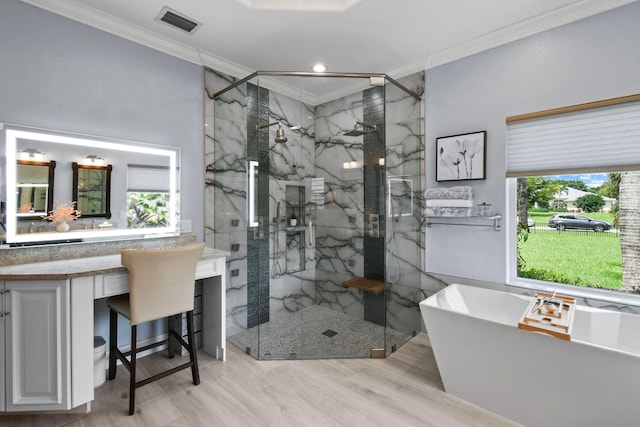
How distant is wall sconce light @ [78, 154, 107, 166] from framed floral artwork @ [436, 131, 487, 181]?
2952 millimetres

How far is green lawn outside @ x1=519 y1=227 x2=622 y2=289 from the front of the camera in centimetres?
230

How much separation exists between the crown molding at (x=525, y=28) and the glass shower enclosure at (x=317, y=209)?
34 cm

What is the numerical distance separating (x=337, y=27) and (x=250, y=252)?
2.11 meters

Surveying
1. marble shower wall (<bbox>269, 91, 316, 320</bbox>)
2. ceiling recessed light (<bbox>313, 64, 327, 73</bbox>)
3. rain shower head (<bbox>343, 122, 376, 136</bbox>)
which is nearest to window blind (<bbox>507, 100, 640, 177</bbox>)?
rain shower head (<bbox>343, 122, 376, 136</bbox>)

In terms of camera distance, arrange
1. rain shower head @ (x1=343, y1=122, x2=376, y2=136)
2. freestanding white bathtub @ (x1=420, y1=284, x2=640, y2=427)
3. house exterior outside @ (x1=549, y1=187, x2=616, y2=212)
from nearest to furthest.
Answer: freestanding white bathtub @ (x1=420, y1=284, x2=640, y2=427) → house exterior outside @ (x1=549, y1=187, x2=616, y2=212) → rain shower head @ (x1=343, y1=122, x2=376, y2=136)

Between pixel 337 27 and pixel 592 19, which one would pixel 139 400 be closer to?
pixel 337 27

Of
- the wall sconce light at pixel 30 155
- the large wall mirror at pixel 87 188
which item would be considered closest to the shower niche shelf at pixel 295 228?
the large wall mirror at pixel 87 188

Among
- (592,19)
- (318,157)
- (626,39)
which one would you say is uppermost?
(592,19)

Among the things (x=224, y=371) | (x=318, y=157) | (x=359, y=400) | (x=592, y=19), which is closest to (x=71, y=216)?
(x=224, y=371)

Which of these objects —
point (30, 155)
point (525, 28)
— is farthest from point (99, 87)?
point (525, 28)

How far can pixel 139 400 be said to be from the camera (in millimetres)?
2043

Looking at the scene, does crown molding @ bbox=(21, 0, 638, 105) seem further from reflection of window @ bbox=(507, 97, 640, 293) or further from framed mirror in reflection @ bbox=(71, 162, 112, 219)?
framed mirror in reflection @ bbox=(71, 162, 112, 219)

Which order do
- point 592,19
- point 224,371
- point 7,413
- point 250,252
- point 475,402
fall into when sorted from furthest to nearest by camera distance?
point 250,252
point 224,371
point 592,19
point 475,402
point 7,413

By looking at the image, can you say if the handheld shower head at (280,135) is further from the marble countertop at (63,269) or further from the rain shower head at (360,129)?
Answer: the marble countertop at (63,269)
